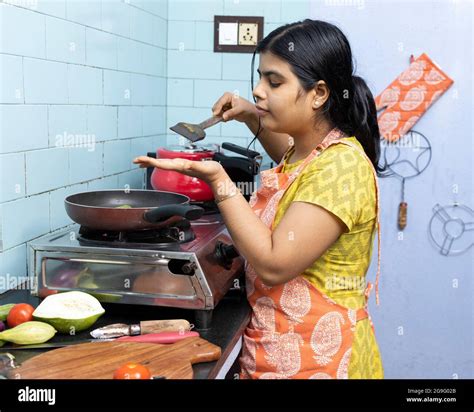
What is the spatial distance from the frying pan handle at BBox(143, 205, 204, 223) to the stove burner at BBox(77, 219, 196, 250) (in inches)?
2.3

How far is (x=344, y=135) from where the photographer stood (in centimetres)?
138

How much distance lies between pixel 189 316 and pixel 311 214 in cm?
36

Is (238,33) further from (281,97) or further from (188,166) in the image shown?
(188,166)

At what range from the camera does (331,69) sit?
1.33 m

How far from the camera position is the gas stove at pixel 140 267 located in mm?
1279

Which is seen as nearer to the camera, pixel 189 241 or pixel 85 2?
pixel 189 241

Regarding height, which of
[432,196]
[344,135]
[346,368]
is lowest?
[346,368]

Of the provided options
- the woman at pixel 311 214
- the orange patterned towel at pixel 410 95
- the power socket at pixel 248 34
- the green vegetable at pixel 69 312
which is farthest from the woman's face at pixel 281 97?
the orange patterned towel at pixel 410 95

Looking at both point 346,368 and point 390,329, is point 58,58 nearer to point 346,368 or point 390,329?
point 346,368

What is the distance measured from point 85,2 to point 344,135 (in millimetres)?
857

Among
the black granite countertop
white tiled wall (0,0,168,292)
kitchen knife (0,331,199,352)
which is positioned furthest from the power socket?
kitchen knife (0,331,199,352)

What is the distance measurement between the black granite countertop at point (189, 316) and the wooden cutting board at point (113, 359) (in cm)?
5

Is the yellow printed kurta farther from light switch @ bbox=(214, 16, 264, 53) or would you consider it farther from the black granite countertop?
light switch @ bbox=(214, 16, 264, 53)
